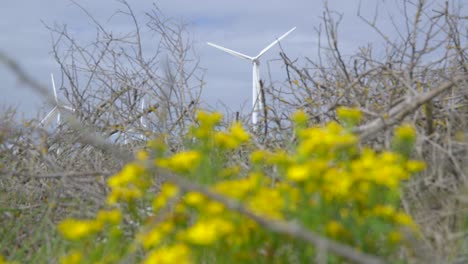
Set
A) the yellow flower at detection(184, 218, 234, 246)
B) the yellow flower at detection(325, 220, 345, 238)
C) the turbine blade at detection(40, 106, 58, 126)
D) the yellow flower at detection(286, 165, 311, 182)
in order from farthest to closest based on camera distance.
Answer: the turbine blade at detection(40, 106, 58, 126) < the yellow flower at detection(325, 220, 345, 238) < the yellow flower at detection(286, 165, 311, 182) < the yellow flower at detection(184, 218, 234, 246)

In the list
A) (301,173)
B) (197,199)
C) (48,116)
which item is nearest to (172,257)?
(197,199)

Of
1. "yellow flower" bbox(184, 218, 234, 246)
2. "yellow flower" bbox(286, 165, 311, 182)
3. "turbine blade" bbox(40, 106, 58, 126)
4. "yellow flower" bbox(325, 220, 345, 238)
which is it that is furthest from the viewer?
"turbine blade" bbox(40, 106, 58, 126)

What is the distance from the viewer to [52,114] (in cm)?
599

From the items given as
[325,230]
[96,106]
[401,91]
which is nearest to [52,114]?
[96,106]

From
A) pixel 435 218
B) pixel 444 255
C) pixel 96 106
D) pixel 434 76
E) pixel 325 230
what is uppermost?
pixel 434 76

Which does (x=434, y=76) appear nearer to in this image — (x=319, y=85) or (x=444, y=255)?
(x=319, y=85)

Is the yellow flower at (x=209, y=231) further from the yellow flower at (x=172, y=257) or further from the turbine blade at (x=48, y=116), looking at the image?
the turbine blade at (x=48, y=116)

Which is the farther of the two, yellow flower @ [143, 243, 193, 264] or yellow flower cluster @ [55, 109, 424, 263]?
yellow flower cluster @ [55, 109, 424, 263]

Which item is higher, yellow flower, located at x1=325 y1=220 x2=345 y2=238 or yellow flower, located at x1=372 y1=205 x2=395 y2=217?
yellow flower, located at x1=372 y1=205 x2=395 y2=217

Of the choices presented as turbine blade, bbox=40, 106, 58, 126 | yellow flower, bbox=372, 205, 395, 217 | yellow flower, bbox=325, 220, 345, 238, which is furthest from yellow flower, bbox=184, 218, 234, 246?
turbine blade, bbox=40, 106, 58, 126

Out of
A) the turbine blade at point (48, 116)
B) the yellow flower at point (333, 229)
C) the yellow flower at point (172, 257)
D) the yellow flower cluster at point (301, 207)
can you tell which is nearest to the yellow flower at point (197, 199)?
the yellow flower cluster at point (301, 207)

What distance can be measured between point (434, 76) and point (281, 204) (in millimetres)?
2987

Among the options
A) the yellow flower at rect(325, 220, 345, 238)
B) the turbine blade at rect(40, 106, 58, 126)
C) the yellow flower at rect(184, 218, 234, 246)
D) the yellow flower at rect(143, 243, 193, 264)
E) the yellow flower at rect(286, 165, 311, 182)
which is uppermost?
the turbine blade at rect(40, 106, 58, 126)

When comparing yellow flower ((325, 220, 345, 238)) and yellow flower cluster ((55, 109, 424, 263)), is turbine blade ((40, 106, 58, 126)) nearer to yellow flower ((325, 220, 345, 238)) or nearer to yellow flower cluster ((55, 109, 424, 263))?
yellow flower cluster ((55, 109, 424, 263))
